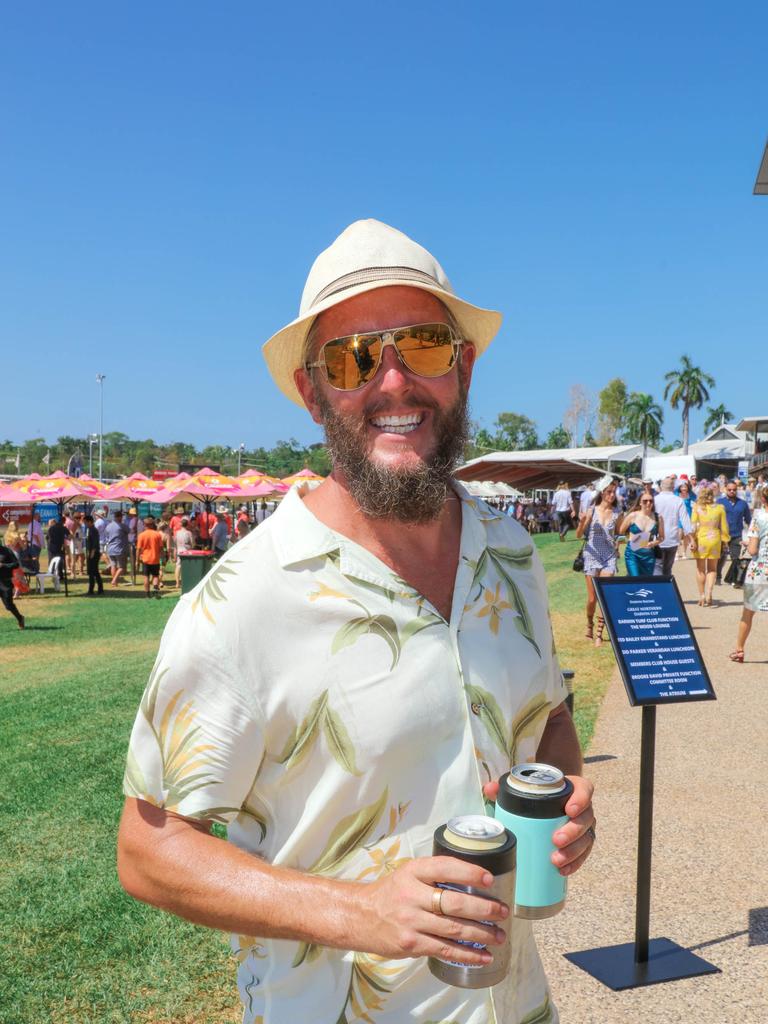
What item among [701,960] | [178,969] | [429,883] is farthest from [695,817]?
[429,883]

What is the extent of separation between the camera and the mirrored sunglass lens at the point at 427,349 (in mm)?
1783

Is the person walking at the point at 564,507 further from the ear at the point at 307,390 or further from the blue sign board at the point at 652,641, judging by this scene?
the ear at the point at 307,390

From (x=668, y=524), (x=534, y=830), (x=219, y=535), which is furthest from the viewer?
(x=219, y=535)

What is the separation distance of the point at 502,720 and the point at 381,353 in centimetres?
79

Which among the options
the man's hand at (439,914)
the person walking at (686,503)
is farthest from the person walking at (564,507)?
the man's hand at (439,914)

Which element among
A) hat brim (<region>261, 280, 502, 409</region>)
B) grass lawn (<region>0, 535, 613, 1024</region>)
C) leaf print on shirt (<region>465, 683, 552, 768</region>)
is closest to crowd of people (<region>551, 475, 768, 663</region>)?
grass lawn (<region>0, 535, 613, 1024</region>)

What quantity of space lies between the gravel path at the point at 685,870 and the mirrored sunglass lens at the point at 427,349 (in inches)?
110

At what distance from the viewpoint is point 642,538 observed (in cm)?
1122

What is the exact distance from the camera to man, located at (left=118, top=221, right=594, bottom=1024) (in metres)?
1.33

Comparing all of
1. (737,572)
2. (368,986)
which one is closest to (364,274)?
(368,986)

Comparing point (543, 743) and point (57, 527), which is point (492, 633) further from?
point (57, 527)

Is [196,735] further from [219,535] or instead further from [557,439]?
[557,439]

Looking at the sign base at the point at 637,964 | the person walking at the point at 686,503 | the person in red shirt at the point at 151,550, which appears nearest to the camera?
the sign base at the point at 637,964

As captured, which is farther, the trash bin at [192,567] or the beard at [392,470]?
the trash bin at [192,567]
